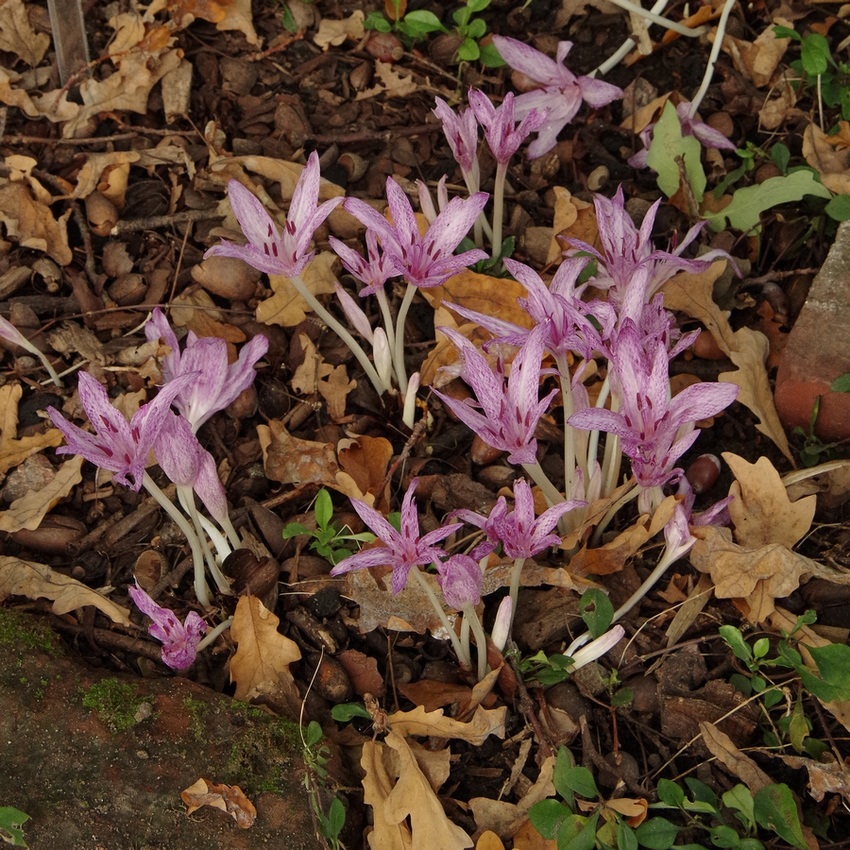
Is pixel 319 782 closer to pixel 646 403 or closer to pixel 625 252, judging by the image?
pixel 646 403

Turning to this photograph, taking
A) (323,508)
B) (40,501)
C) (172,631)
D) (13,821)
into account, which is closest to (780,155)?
(323,508)

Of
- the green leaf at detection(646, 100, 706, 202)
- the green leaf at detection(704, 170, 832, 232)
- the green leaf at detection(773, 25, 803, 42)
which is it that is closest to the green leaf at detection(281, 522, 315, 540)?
the green leaf at detection(704, 170, 832, 232)

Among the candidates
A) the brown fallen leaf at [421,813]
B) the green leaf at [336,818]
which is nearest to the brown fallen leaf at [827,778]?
the brown fallen leaf at [421,813]

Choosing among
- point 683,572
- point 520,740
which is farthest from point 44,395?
point 683,572

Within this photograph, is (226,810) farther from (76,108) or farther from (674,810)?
(76,108)

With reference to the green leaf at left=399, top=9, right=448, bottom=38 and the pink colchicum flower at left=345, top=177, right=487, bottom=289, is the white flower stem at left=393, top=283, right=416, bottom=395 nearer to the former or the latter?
the pink colchicum flower at left=345, top=177, right=487, bottom=289

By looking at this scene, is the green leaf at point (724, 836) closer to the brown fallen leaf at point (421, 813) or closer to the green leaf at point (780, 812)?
the green leaf at point (780, 812)

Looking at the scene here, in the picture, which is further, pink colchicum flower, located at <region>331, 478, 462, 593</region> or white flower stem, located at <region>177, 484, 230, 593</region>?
white flower stem, located at <region>177, 484, 230, 593</region>
